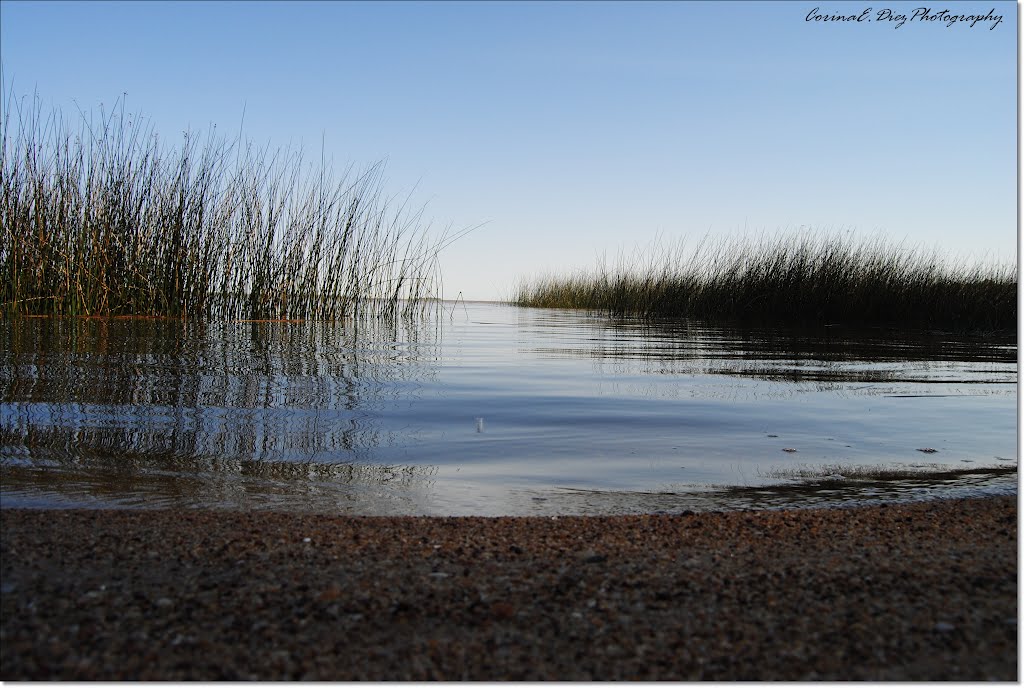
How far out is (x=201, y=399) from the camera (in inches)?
134

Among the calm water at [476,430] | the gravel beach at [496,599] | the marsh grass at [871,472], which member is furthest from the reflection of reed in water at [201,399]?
the marsh grass at [871,472]

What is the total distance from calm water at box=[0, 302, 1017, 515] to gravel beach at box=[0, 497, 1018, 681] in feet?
0.98

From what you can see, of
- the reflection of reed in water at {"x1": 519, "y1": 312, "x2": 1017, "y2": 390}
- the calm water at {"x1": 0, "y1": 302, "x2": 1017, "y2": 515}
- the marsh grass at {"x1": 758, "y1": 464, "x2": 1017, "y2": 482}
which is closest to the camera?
the calm water at {"x1": 0, "y1": 302, "x2": 1017, "y2": 515}

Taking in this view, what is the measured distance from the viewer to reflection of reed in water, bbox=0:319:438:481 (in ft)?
8.02

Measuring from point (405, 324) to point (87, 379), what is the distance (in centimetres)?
653

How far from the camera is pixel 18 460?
2.27 metres

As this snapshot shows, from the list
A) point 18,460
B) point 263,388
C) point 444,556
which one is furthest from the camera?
point 263,388

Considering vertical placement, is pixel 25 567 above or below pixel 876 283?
below

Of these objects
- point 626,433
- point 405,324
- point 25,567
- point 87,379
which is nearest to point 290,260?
point 405,324

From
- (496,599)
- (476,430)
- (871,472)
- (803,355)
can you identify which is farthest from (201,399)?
(803,355)

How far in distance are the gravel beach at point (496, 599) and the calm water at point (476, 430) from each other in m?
0.30

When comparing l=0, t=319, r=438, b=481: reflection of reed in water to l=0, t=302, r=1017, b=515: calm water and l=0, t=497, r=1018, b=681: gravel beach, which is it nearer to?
l=0, t=302, r=1017, b=515: calm water

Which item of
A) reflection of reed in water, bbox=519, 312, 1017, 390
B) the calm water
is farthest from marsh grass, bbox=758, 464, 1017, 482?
reflection of reed in water, bbox=519, 312, 1017, 390

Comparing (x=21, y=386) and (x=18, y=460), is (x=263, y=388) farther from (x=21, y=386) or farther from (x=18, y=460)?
(x=18, y=460)
